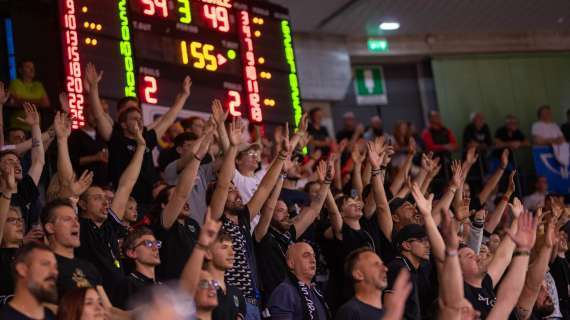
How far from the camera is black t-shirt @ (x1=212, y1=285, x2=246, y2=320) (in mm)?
5840

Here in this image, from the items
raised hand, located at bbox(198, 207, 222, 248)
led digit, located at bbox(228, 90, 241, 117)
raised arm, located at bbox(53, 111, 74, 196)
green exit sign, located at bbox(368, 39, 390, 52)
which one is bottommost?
raised hand, located at bbox(198, 207, 222, 248)

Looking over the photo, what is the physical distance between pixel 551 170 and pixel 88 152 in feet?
24.9

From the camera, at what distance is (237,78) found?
10773mm

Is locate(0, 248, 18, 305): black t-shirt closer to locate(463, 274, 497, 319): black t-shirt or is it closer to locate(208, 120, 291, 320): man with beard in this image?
locate(208, 120, 291, 320): man with beard

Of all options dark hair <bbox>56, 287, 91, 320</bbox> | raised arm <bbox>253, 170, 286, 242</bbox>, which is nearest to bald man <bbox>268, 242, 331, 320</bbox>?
raised arm <bbox>253, 170, 286, 242</bbox>

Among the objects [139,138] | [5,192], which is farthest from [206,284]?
[139,138]

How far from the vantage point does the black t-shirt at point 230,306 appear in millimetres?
5840

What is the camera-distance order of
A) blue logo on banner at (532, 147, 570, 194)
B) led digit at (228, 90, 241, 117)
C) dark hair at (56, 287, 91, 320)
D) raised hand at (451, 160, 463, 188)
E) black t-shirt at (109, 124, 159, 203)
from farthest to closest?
blue logo on banner at (532, 147, 570, 194), led digit at (228, 90, 241, 117), raised hand at (451, 160, 463, 188), black t-shirt at (109, 124, 159, 203), dark hair at (56, 287, 91, 320)

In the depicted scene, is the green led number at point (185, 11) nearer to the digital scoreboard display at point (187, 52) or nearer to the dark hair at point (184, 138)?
the digital scoreboard display at point (187, 52)

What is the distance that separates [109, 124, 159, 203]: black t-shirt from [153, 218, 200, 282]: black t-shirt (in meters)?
1.30

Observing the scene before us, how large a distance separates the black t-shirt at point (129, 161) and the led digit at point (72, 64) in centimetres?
132

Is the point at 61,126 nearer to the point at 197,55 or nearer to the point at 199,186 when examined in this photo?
the point at 199,186

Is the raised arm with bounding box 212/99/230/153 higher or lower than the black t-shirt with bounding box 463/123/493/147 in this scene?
lower

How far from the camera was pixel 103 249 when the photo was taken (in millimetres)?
6348
